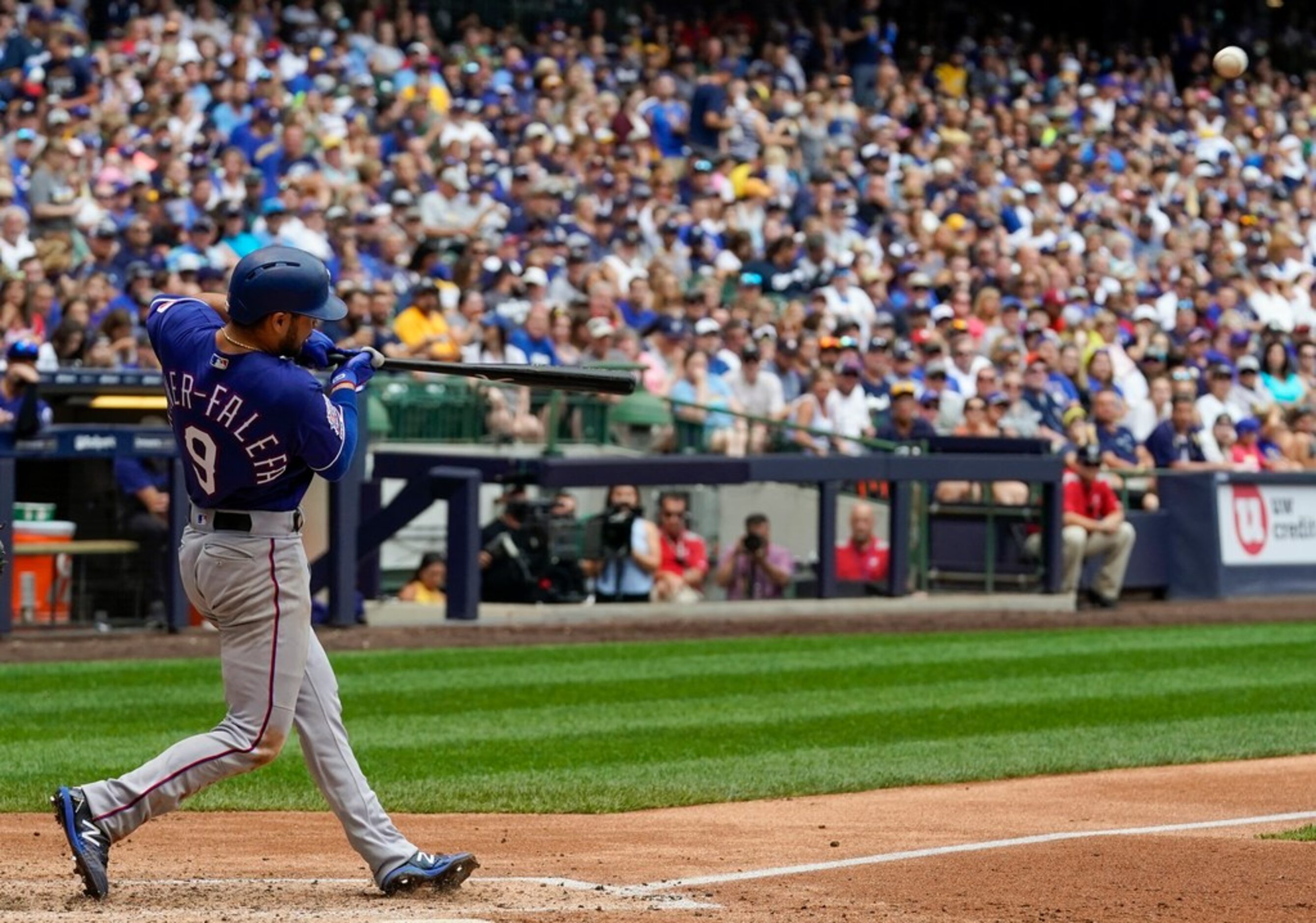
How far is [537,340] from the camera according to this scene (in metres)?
16.3

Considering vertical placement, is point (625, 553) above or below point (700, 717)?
above

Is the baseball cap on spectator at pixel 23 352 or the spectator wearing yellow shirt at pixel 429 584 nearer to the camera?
the baseball cap on spectator at pixel 23 352

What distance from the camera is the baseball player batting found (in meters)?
5.57

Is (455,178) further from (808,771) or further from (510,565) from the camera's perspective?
(808,771)

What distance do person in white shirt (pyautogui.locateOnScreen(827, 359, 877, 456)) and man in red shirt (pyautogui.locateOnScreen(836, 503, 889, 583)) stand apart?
889 mm

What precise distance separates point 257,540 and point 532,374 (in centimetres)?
98

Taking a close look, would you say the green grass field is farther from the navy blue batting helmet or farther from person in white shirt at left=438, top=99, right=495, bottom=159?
person in white shirt at left=438, top=99, right=495, bottom=159

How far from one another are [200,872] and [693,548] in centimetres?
958

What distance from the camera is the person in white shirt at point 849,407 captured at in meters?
17.3

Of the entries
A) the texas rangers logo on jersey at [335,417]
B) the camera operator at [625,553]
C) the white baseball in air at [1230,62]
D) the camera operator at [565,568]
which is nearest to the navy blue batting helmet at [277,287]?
the texas rangers logo on jersey at [335,417]

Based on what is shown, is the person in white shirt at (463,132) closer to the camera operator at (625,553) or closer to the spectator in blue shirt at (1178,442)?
the camera operator at (625,553)

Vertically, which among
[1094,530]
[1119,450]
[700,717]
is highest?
[1119,450]

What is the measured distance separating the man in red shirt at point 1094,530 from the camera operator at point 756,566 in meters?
2.60

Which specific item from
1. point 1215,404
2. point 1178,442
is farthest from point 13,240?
point 1215,404
